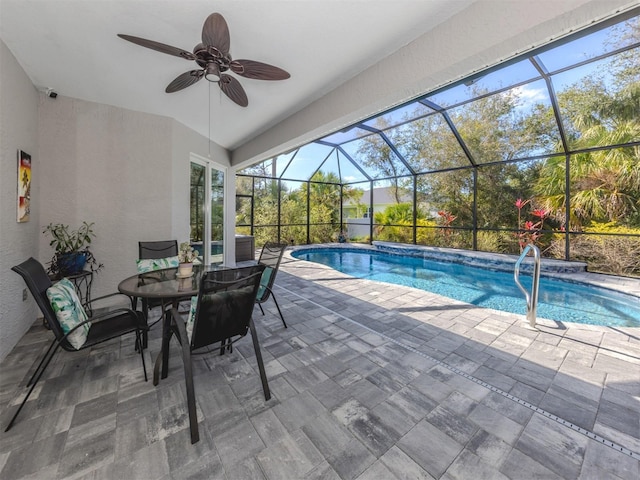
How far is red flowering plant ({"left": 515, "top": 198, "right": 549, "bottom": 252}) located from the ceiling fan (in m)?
7.59

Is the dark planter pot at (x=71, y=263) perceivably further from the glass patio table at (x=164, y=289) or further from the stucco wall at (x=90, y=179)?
the glass patio table at (x=164, y=289)

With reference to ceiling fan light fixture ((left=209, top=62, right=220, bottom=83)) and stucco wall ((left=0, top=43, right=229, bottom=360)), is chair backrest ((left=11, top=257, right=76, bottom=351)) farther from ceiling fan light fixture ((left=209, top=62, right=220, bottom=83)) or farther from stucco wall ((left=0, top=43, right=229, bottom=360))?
ceiling fan light fixture ((left=209, top=62, right=220, bottom=83))

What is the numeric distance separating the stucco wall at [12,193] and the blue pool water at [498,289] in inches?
239

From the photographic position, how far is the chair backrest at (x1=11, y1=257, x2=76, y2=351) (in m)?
1.79

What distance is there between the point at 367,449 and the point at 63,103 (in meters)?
5.09

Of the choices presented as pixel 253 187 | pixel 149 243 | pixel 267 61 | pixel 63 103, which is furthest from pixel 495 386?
pixel 253 187

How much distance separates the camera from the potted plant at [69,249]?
3.18 metres

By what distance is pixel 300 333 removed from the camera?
312 centimetres

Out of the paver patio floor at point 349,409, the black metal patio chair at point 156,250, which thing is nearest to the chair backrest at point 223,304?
the paver patio floor at point 349,409

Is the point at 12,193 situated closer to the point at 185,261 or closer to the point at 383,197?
the point at 185,261

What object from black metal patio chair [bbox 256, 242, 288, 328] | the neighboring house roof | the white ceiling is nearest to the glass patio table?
black metal patio chair [bbox 256, 242, 288, 328]

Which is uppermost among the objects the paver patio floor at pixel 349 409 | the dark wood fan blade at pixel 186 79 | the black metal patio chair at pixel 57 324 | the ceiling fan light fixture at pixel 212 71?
the dark wood fan blade at pixel 186 79

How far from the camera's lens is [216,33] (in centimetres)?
185

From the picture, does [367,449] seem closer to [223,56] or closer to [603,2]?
[223,56]
